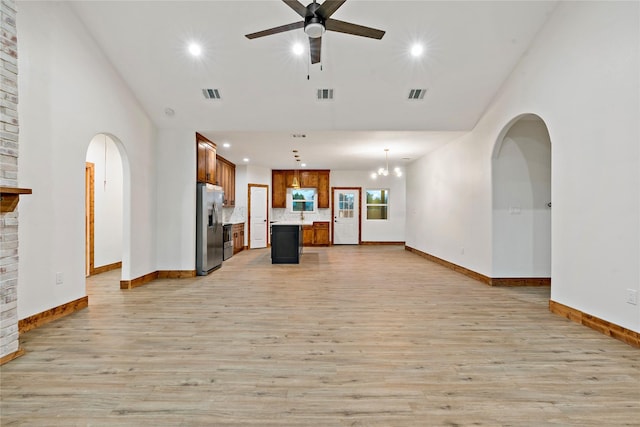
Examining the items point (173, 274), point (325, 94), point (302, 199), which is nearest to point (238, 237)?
point (302, 199)

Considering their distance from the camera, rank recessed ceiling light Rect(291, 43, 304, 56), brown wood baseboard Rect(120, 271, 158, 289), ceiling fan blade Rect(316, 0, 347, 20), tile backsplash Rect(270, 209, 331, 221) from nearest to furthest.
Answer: ceiling fan blade Rect(316, 0, 347, 20) < recessed ceiling light Rect(291, 43, 304, 56) < brown wood baseboard Rect(120, 271, 158, 289) < tile backsplash Rect(270, 209, 331, 221)

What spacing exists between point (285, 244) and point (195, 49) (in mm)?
4216

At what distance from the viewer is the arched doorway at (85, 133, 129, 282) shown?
18.9ft

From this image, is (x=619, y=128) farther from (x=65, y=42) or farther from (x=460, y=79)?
(x=65, y=42)

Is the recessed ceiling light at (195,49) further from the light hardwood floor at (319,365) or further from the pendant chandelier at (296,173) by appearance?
A: the pendant chandelier at (296,173)

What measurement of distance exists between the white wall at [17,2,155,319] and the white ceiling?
15.3 inches

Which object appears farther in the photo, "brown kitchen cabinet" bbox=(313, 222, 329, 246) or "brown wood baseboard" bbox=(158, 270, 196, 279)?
"brown kitchen cabinet" bbox=(313, 222, 329, 246)

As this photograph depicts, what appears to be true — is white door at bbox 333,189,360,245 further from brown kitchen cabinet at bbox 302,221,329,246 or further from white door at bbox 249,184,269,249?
white door at bbox 249,184,269,249

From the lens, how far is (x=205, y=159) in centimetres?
587

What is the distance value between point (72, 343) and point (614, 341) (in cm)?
482

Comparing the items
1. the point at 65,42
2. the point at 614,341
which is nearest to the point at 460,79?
the point at 614,341

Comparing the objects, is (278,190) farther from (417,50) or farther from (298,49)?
(417,50)

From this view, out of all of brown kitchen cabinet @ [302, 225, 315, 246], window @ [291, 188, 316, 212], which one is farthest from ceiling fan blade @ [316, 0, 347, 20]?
brown kitchen cabinet @ [302, 225, 315, 246]

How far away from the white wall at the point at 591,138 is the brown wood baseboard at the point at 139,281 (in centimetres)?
565
